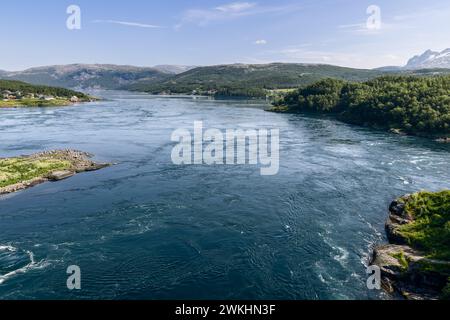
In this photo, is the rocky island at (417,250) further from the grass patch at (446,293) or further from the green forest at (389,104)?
the green forest at (389,104)

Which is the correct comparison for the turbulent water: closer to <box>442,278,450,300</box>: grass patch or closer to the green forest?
<box>442,278,450,300</box>: grass patch

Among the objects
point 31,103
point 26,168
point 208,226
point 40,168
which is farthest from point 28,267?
point 31,103

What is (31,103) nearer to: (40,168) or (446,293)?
(40,168)

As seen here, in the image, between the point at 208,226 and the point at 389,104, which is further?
the point at 389,104

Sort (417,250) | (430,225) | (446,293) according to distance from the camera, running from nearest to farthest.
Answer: (446,293)
(417,250)
(430,225)

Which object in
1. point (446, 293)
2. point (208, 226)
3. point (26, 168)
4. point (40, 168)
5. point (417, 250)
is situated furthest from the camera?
point (40, 168)

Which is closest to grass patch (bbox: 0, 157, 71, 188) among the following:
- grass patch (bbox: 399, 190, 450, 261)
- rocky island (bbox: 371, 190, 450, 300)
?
rocky island (bbox: 371, 190, 450, 300)
